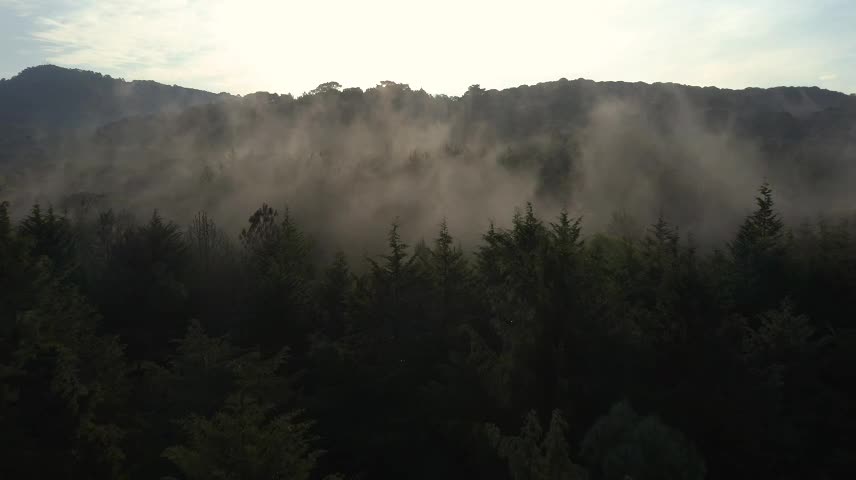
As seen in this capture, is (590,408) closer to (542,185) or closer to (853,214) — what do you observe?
(853,214)

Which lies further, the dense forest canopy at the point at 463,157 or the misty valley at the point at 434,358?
the dense forest canopy at the point at 463,157

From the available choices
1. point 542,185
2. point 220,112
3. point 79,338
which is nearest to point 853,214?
point 542,185

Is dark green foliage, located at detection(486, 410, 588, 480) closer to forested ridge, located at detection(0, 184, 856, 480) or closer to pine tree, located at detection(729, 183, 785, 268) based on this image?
forested ridge, located at detection(0, 184, 856, 480)

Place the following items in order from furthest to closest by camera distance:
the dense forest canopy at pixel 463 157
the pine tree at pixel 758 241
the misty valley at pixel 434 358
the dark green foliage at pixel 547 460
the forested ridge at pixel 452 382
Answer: the dense forest canopy at pixel 463 157
the pine tree at pixel 758 241
the misty valley at pixel 434 358
the forested ridge at pixel 452 382
the dark green foliage at pixel 547 460

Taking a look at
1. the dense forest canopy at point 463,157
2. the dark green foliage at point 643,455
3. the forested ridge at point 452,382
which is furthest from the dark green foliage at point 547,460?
the dense forest canopy at point 463,157

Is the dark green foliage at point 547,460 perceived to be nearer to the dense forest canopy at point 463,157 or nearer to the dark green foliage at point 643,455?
the dark green foliage at point 643,455

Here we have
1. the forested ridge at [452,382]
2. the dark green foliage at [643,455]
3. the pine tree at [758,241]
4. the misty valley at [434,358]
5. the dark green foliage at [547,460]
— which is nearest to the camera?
the dark green foliage at [547,460]

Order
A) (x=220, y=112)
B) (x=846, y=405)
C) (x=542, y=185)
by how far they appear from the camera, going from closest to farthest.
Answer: (x=846, y=405), (x=542, y=185), (x=220, y=112)

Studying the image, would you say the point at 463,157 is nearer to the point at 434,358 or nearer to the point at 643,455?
the point at 434,358
